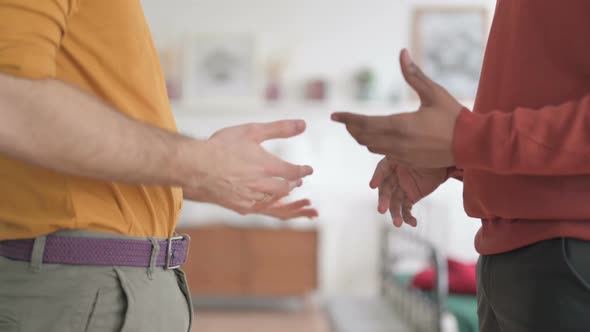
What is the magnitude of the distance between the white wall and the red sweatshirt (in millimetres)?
4003

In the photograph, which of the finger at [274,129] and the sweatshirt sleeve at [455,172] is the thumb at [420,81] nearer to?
the finger at [274,129]

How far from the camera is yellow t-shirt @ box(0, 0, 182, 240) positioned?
82 cm

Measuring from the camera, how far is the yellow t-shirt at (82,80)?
82cm

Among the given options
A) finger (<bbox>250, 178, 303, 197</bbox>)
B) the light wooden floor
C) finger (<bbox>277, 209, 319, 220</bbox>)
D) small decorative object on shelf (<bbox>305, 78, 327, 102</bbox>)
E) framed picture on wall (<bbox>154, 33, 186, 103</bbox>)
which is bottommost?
the light wooden floor

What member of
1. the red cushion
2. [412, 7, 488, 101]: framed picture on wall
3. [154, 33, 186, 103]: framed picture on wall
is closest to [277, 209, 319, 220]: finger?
the red cushion

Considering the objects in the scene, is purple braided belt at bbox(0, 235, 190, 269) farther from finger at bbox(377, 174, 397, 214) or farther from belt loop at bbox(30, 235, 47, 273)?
finger at bbox(377, 174, 397, 214)

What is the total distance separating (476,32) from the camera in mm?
5113

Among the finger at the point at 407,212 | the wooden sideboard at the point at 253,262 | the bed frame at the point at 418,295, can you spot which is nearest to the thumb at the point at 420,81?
the finger at the point at 407,212

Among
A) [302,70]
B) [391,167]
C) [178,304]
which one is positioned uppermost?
[302,70]

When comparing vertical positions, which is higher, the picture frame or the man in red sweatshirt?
the picture frame

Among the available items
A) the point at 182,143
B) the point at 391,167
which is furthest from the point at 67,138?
the point at 391,167

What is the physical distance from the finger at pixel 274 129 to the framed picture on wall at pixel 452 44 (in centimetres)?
Result: 433

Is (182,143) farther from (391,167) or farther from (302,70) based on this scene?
(302,70)

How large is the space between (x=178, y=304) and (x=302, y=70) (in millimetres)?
4248
